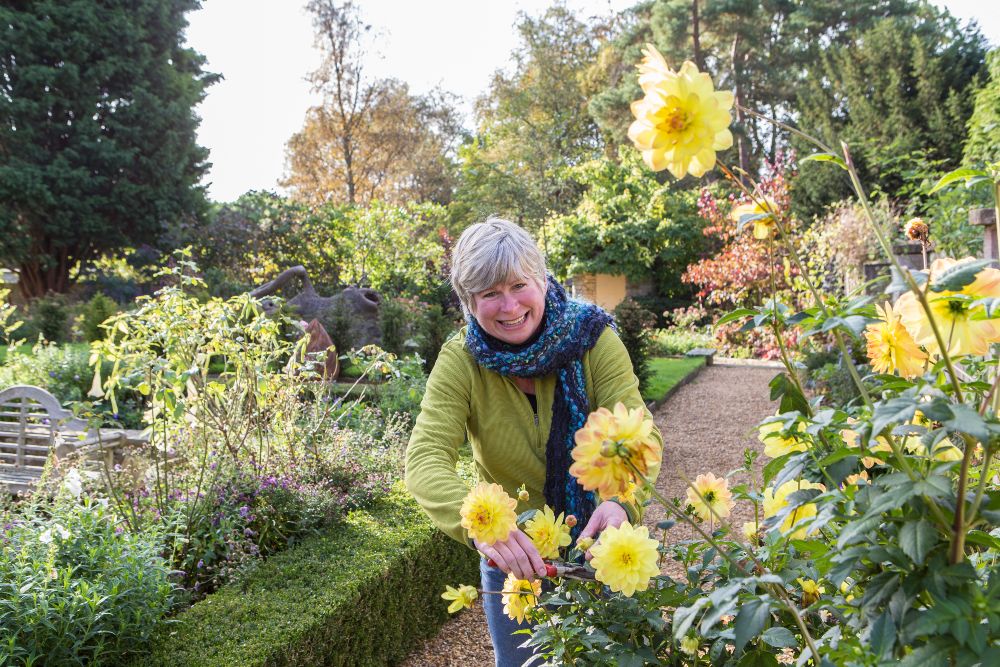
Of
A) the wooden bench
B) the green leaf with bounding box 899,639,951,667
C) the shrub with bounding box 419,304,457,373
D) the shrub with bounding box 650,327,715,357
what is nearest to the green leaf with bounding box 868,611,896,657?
the green leaf with bounding box 899,639,951,667

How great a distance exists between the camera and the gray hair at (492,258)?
1520 millimetres

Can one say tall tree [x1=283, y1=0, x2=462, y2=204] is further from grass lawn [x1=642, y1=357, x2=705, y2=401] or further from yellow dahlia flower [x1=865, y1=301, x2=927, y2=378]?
yellow dahlia flower [x1=865, y1=301, x2=927, y2=378]

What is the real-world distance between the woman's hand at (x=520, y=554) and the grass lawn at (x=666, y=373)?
635 cm

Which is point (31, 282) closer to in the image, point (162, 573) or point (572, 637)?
point (162, 573)

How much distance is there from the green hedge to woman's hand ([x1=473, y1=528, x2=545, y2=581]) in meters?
1.37

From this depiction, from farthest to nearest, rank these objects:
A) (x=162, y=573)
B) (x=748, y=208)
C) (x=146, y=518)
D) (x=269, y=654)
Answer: (x=146, y=518), (x=162, y=573), (x=269, y=654), (x=748, y=208)

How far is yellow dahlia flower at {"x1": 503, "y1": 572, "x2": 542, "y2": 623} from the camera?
1017 mm

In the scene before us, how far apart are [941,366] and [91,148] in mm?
18276

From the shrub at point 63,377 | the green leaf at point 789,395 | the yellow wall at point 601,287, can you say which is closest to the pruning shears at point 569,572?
the green leaf at point 789,395

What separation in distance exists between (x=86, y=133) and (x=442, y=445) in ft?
57.6

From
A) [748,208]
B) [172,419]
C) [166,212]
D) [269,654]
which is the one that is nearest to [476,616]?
[269,654]

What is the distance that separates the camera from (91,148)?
15.9 m

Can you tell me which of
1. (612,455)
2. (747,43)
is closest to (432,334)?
(612,455)

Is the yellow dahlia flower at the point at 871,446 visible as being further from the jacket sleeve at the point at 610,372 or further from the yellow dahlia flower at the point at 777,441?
the jacket sleeve at the point at 610,372
